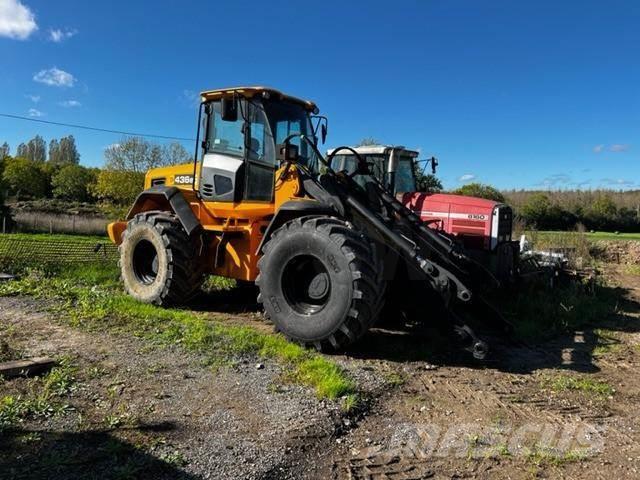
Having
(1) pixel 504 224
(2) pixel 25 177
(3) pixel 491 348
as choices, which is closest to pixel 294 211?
(3) pixel 491 348

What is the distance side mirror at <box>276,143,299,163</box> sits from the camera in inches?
247

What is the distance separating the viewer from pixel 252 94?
6.81 m

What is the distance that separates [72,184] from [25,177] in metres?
5.34

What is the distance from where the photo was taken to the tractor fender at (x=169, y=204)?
23.6 ft

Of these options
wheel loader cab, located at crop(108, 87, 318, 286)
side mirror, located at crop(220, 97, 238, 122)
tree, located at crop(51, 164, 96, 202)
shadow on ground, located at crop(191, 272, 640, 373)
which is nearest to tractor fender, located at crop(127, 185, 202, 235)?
wheel loader cab, located at crop(108, 87, 318, 286)

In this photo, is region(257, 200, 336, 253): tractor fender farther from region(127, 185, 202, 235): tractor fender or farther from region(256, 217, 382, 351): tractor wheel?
region(127, 185, 202, 235): tractor fender

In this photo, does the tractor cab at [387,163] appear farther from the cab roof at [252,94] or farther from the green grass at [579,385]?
the green grass at [579,385]

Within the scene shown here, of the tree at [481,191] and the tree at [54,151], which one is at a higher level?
the tree at [54,151]

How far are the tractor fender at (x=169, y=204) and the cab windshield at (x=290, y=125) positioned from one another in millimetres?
1620

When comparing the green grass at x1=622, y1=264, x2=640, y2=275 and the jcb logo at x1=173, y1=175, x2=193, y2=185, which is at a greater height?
the jcb logo at x1=173, y1=175, x2=193, y2=185

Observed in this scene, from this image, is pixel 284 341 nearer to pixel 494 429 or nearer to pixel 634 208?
pixel 494 429

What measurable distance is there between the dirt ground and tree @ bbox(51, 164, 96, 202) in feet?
189

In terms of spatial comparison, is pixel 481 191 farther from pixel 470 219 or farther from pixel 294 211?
pixel 294 211

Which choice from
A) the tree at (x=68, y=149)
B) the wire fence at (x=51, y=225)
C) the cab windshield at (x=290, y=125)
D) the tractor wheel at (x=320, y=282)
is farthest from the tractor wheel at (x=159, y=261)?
the tree at (x=68, y=149)
